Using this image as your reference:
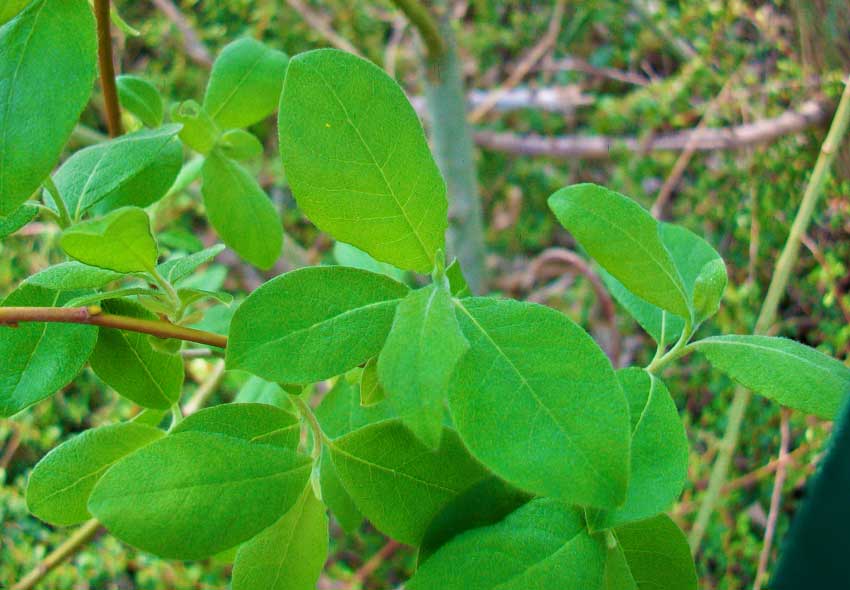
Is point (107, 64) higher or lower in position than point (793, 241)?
higher

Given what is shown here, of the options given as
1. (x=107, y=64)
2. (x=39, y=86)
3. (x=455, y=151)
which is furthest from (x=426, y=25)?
(x=39, y=86)

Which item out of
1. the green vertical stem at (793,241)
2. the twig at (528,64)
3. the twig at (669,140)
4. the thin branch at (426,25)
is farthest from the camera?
the twig at (528,64)

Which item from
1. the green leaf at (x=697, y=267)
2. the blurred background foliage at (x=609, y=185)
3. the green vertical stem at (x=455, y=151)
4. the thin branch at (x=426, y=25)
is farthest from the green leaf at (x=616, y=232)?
the green vertical stem at (x=455, y=151)

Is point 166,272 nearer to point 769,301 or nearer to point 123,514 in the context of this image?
point 123,514

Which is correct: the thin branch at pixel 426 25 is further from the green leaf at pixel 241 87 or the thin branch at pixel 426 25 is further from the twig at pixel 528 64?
the twig at pixel 528 64

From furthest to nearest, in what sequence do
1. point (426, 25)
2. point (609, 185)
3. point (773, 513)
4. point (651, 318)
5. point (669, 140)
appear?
point (609, 185)
point (669, 140)
point (773, 513)
point (426, 25)
point (651, 318)

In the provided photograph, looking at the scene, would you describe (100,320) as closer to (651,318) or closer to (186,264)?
(186,264)
